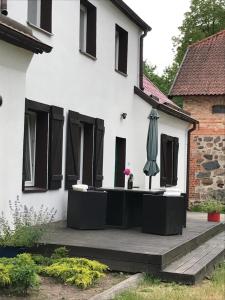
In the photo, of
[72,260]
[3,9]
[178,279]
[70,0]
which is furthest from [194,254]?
[70,0]

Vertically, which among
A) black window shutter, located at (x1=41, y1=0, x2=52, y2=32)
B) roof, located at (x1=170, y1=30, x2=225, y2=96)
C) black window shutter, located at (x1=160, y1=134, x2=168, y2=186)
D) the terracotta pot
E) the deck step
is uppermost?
roof, located at (x1=170, y1=30, x2=225, y2=96)

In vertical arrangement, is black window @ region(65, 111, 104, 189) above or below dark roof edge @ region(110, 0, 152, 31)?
below

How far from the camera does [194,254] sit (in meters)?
9.08

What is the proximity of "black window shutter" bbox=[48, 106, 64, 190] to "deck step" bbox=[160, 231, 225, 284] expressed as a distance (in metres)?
2.88

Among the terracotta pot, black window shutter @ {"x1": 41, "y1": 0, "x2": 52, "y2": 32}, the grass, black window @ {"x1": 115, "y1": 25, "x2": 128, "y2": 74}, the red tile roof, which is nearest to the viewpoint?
the grass

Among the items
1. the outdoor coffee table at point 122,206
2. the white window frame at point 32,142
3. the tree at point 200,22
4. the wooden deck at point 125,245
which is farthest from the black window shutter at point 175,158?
the tree at point 200,22

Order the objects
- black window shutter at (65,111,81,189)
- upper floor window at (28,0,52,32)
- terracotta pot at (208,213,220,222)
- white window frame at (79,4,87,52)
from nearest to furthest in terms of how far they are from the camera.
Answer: upper floor window at (28,0,52,32)
black window shutter at (65,111,81,189)
white window frame at (79,4,87,52)
terracotta pot at (208,213,220,222)

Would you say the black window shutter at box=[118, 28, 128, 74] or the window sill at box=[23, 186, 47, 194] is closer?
the window sill at box=[23, 186, 47, 194]

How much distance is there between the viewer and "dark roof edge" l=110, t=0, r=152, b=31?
13430 millimetres

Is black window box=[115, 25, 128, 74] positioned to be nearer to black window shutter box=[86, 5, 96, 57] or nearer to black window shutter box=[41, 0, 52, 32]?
black window shutter box=[86, 5, 96, 57]

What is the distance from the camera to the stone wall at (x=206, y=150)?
20.6 meters

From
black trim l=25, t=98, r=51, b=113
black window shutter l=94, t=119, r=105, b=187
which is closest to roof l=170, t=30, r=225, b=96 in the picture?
black window shutter l=94, t=119, r=105, b=187

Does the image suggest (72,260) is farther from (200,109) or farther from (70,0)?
(200,109)

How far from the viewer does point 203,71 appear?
21688mm
